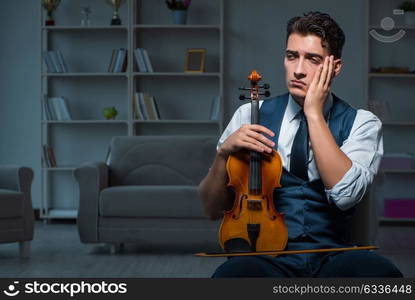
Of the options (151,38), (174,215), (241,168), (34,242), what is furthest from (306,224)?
(151,38)

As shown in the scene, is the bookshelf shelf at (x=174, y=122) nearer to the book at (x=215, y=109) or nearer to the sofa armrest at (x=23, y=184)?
the book at (x=215, y=109)

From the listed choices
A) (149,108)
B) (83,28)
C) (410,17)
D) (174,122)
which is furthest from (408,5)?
(83,28)

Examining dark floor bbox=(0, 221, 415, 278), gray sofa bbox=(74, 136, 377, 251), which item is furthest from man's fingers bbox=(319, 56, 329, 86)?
gray sofa bbox=(74, 136, 377, 251)

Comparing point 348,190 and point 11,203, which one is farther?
point 11,203

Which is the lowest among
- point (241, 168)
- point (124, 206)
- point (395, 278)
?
point (124, 206)

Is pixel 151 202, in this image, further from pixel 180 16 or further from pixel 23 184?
pixel 180 16

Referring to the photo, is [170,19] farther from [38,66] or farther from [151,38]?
[38,66]

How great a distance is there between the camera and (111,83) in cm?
695

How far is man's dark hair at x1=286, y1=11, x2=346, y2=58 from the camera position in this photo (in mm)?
1668

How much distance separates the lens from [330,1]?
681 cm

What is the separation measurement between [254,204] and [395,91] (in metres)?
5.36

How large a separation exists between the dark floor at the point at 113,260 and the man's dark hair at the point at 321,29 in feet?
7.83

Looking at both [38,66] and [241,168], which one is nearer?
[241,168]

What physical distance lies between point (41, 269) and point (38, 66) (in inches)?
128
